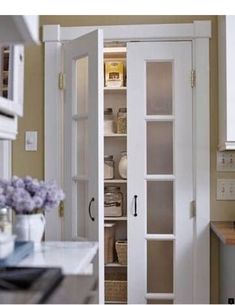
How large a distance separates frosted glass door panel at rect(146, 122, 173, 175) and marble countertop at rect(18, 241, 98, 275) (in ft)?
3.60

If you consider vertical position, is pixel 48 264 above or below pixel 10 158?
below

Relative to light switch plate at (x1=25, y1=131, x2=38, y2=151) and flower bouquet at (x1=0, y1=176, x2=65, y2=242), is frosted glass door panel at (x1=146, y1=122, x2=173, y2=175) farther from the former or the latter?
flower bouquet at (x1=0, y1=176, x2=65, y2=242)

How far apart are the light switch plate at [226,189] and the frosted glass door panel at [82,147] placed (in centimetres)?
87

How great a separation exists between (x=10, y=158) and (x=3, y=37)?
1.59 m

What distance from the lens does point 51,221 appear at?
9.98 feet

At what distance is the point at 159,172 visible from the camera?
3012 millimetres

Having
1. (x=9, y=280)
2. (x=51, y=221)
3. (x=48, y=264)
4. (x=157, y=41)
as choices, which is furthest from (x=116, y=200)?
(x=9, y=280)

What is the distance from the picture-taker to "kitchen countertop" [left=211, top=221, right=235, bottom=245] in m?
2.31

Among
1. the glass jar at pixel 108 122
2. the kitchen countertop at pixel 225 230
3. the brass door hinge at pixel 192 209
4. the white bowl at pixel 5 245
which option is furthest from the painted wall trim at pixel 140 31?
the white bowl at pixel 5 245

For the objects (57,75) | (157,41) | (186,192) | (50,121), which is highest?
(157,41)

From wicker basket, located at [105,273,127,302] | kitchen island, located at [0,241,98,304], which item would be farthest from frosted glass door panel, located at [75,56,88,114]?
wicker basket, located at [105,273,127,302]

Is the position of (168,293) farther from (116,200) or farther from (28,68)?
(28,68)

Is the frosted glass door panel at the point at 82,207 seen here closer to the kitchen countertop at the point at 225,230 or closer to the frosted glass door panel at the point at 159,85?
the frosted glass door panel at the point at 159,85

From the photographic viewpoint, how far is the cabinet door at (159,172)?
9.71 feet
